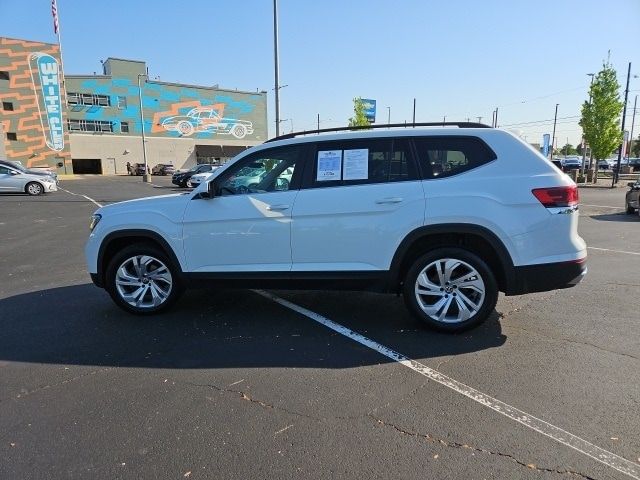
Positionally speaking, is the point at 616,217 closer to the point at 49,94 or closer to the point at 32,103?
the point at 49,94

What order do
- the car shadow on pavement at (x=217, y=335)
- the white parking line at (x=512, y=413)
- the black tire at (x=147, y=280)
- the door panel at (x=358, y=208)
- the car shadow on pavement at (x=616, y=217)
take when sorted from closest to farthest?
the white parking line at (x=512, y=413) < the car shadow on pavement at (x=217, y=335) < the door panel at (x=358, y=208) < the black tire at (x=147, y=280) < the car shadow on pavement at (x=616, y=217)

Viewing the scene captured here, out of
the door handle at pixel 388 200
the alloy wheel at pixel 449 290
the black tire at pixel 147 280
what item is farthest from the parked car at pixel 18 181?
the alloy wheel at pixel 449 290

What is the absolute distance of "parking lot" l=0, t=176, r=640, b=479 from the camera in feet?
8.55

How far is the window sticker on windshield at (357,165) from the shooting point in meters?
4.41

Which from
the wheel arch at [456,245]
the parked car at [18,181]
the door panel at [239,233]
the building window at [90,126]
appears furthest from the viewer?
the building window at [90,126]

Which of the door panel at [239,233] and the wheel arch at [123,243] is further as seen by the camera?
the wheel arch at [123,243]

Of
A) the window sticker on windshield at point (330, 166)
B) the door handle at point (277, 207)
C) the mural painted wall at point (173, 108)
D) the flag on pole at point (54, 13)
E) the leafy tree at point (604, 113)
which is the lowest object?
the door handle at point (277, 207)

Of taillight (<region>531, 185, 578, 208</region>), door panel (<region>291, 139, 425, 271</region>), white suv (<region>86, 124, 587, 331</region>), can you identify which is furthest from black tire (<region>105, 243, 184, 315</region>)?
taillight (<region>531, 185, 578, 208</region>)

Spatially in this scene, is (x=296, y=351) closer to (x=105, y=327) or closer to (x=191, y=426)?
(x=191, y=426)

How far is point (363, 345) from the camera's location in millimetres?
4152

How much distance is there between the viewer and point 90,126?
64.6 m

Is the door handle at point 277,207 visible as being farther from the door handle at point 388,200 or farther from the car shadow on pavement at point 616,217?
the car shadow on pavement at point 616,217

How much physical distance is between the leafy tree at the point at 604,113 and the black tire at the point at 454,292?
3219 cm

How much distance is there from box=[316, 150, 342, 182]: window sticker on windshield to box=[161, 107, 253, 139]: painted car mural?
2775 inches
